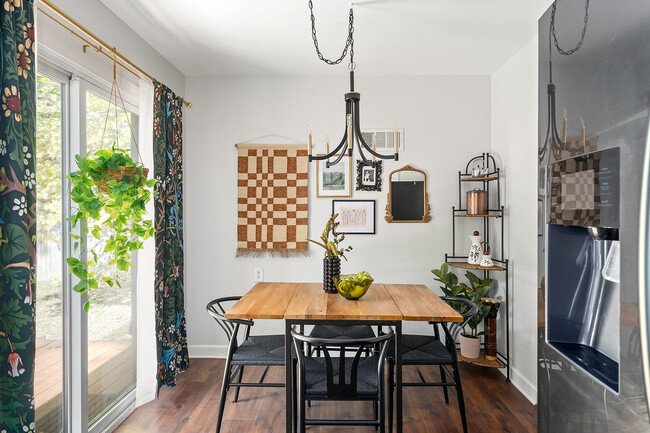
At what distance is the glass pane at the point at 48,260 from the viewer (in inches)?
71.0

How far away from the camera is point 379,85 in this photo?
3322 millimetres

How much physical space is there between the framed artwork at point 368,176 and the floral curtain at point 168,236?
1522 mm

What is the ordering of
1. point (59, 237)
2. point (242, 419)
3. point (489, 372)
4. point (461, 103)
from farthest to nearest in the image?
point (461, 103) < point (489, 372) < point (242, 419) < point (59, 237)

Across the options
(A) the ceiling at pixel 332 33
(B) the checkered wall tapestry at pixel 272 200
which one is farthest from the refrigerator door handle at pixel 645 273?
(B) the checkered wall tapestry at pixel 272 200

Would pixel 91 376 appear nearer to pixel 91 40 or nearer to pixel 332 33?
pixel 91 40

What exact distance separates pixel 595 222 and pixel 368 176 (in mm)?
2337

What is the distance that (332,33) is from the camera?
254 cm

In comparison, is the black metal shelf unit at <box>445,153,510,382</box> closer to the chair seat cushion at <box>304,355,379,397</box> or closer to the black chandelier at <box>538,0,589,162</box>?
the chair seat cushion at <box>304,355,379,397</box>

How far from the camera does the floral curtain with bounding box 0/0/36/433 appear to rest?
1337 millimetres

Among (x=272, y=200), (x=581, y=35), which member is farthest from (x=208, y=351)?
(x=581, y=35)

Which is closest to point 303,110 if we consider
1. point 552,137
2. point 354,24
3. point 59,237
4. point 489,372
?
point 354,24

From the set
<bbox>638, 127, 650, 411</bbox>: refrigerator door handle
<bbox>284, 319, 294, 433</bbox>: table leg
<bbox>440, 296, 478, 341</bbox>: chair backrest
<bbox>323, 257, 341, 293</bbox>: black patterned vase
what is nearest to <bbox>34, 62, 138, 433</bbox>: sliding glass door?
<bbox>284, 319, 294, 433</bbox>: table leg

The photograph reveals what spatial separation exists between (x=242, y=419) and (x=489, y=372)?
6.62ft

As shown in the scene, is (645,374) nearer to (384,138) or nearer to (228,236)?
(384,138)
